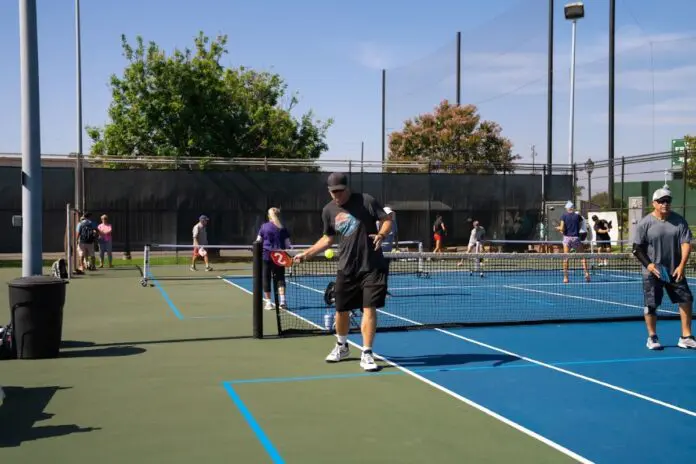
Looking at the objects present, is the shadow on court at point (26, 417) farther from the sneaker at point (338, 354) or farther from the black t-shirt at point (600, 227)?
the black t-shirt at point (600, 227)

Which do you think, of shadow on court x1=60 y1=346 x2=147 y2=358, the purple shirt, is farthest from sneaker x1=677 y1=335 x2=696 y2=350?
shadow on court x1=60 y1=346 x2=147 y2=358

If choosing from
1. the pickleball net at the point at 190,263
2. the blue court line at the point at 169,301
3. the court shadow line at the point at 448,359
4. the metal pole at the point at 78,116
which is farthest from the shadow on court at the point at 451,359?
the metal pole at the point at 78,116

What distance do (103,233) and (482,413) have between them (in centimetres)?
1815

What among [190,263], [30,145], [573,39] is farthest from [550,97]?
[30,145]

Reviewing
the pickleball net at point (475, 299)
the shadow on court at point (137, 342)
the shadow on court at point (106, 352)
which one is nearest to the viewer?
the shadow on court at point (106, 352)

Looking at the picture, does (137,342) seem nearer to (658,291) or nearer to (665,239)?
(658,291)

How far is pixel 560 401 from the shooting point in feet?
20.0

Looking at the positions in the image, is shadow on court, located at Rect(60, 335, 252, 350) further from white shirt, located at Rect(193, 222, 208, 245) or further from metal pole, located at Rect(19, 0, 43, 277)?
white shirt, located at Rect(193, 222, 208, 245)

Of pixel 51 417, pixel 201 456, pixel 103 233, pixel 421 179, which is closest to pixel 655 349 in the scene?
pixel 201 456

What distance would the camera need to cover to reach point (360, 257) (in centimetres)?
730

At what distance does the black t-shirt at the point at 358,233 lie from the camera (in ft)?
23.9

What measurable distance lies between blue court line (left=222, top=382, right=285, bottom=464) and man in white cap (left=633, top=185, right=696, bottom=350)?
487 centimetres

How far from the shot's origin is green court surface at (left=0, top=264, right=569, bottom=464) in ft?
15.7

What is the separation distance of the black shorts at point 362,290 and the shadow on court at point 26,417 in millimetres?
2762
